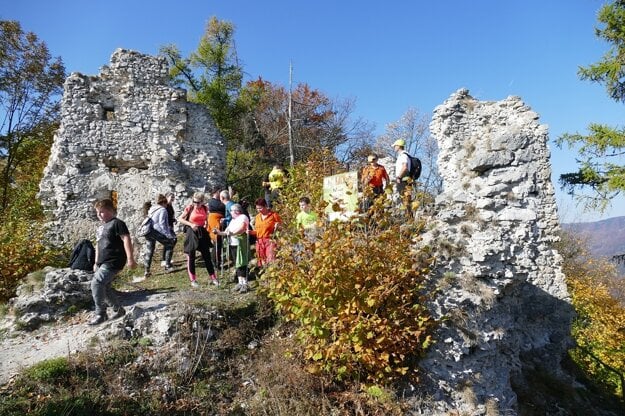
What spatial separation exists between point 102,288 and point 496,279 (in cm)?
585

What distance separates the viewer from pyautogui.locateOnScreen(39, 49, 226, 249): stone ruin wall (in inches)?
475

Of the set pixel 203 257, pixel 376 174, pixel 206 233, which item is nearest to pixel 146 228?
pixel 206 233

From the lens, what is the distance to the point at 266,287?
614 cm

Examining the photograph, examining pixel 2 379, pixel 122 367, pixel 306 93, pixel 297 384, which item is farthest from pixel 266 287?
pixel 306 93

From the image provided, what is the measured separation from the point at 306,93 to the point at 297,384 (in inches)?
1031

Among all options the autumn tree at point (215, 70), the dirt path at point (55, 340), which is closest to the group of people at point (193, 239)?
the dirt path at point (55, 340)

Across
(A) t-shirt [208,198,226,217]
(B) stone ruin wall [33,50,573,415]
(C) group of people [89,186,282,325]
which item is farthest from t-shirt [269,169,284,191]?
(B) stone ruin wall [33,50,573,415]

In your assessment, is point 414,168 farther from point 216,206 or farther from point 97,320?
point 97,320

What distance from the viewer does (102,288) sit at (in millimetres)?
6043

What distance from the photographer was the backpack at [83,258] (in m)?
7.16

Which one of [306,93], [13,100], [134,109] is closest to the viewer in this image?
[134,109]

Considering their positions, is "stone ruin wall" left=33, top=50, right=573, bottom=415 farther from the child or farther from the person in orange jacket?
the person in orange jacket

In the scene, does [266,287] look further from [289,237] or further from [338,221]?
[338,221]

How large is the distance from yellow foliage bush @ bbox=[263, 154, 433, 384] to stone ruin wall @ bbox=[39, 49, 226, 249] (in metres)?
8.27
